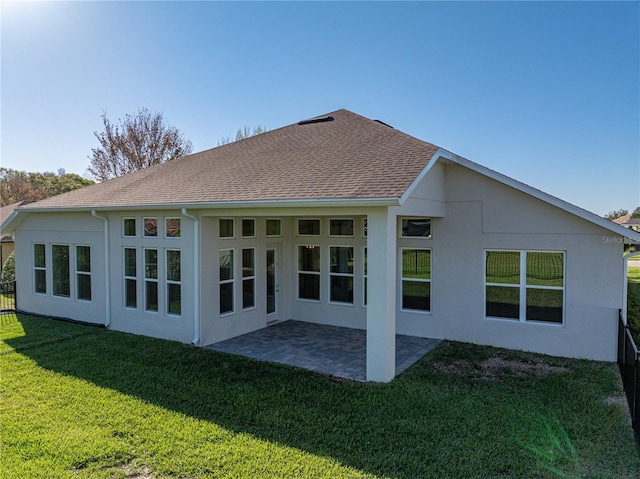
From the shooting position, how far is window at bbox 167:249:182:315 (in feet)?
33.5

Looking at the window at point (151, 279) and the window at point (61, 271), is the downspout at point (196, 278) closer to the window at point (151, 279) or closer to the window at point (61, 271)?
the window at point (151, 279)

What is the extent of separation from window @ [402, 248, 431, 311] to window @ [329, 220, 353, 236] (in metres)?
1.72

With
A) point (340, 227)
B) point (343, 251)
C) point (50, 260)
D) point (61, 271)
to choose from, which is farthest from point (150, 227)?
point (343, 251)

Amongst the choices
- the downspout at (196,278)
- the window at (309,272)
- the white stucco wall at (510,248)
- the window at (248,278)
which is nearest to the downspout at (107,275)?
the downspout at (196,278)

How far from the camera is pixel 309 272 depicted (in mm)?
12391

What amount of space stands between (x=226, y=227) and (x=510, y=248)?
→ 714cm

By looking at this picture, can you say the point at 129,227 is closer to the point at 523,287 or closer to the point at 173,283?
the point at 173,283

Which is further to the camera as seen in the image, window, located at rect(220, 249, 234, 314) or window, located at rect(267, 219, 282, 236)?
window, located at rect(267, 219, 282, 236)

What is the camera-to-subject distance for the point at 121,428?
5738mm

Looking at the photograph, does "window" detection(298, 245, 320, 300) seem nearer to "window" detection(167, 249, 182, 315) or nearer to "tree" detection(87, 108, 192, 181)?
"window" detection(167, 249, 182, 315)

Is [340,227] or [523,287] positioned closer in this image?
[523,287]

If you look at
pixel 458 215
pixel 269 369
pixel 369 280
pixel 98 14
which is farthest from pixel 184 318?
pixel 98 14

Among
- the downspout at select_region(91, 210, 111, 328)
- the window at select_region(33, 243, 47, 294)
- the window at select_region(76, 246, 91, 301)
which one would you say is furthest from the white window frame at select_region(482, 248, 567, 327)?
the window at select_region(33, 243, 47, 294)

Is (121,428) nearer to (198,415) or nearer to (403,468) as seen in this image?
(198,415)
